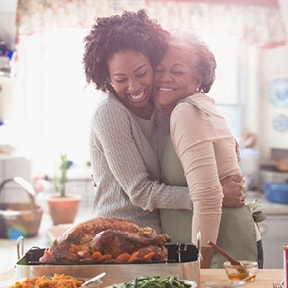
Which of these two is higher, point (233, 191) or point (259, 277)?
point (233, 191)

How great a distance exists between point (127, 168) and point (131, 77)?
29 centimetres

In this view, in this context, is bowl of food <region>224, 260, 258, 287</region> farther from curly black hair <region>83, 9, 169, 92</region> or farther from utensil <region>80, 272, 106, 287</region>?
curly black hair <region>83, 9, 169, 92</region>

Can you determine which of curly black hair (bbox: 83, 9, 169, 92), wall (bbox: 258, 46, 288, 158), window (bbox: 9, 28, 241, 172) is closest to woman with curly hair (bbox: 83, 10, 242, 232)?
curly black hair (bbox: 83, 9, 169, 92)

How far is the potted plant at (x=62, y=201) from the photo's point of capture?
12.0ft

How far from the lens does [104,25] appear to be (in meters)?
1.82

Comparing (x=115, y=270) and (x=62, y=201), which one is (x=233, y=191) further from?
(x=62, y=201)

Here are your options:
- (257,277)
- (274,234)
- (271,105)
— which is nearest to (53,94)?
(271,105)

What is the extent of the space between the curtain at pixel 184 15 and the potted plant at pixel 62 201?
87cm

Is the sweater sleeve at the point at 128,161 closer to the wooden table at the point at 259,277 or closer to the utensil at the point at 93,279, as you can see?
the wooden table at the point at 259,277

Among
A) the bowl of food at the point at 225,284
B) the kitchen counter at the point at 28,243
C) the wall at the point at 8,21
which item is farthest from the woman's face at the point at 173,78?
the wall at the point at 8,21

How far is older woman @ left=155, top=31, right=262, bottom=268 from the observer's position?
1.70 m

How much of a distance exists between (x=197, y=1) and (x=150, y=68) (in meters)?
2.08

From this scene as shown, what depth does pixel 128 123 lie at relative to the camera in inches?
69.1

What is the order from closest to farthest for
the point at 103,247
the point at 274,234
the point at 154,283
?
the point at 154,283
the point at 103,247
the point at 274,234
